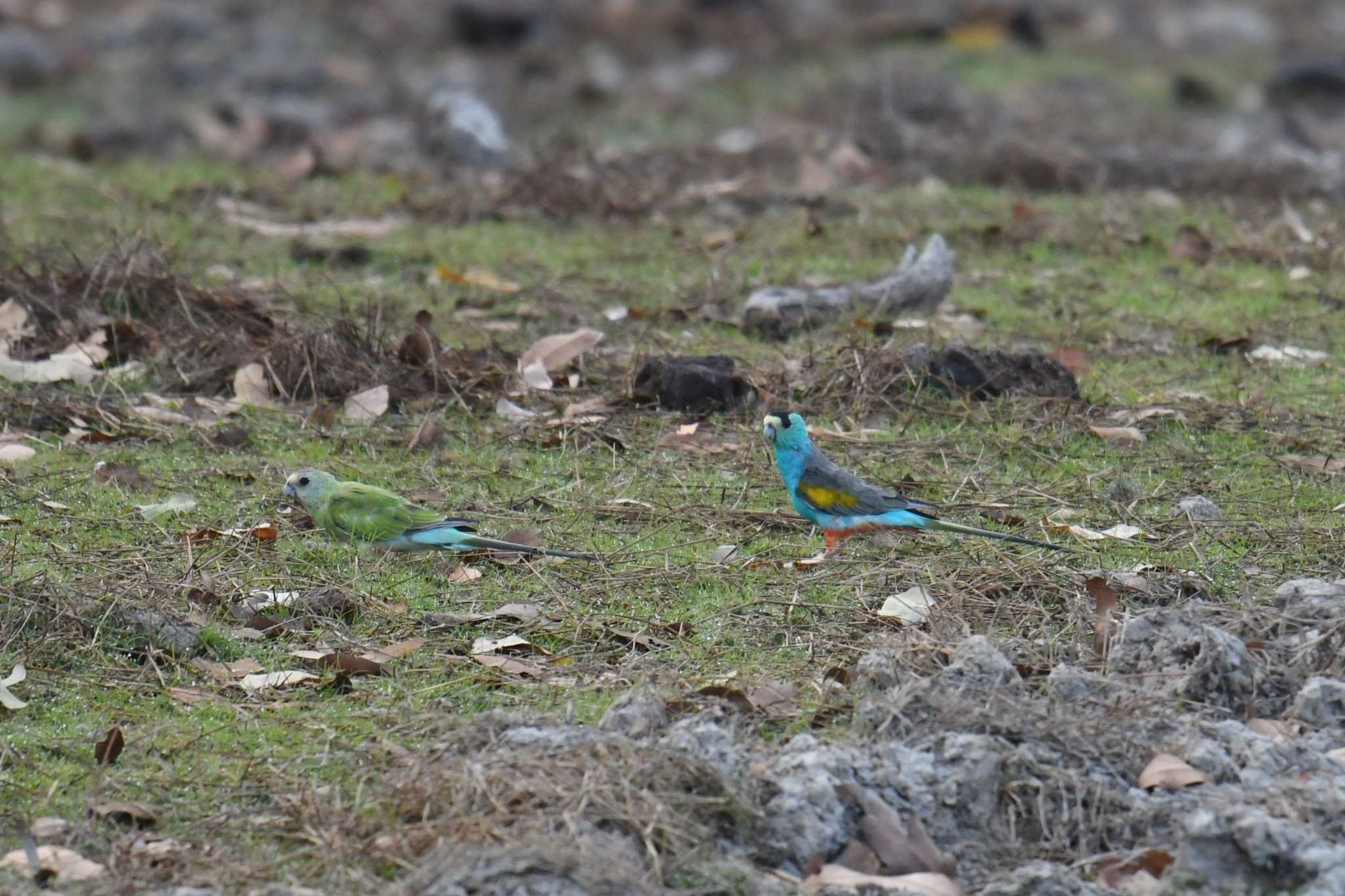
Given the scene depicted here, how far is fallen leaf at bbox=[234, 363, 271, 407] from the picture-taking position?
6.95 meters

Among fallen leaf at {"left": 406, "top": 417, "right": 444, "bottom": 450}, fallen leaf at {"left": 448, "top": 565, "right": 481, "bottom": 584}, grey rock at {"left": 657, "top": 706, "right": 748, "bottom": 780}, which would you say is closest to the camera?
grey rock at {"left": 657, "top": 706, "right": 748, "bottom": 780}

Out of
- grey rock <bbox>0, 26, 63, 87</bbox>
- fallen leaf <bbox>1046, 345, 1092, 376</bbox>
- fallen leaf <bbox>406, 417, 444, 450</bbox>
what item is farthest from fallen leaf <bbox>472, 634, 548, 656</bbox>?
grey rock <bbox>0, 26, 63, 87</bbox>

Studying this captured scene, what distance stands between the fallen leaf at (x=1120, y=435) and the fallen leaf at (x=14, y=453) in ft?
12.2

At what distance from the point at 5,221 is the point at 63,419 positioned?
143 inches

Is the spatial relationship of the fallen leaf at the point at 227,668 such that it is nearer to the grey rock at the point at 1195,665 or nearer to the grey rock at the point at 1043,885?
the grey rock at the point at 1043,885

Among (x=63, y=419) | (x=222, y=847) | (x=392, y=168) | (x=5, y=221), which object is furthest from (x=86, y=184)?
(x=222, y=847)

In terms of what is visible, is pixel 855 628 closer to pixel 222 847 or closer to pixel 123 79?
pixel 222 847

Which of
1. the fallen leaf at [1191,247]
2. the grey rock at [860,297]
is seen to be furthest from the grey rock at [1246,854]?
the fallen leaf at [1191,247]

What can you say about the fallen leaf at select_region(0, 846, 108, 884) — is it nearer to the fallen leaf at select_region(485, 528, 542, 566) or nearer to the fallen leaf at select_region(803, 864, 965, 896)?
the fallen leaf at select_region(803, 864, 965, 896)

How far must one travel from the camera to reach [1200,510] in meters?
5.63

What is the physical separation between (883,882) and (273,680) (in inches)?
67.2

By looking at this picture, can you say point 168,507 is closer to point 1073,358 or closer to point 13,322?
point 13,322

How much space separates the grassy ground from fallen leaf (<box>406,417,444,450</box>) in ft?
0.31

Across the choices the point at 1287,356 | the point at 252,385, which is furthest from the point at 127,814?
the point at 1287,356
